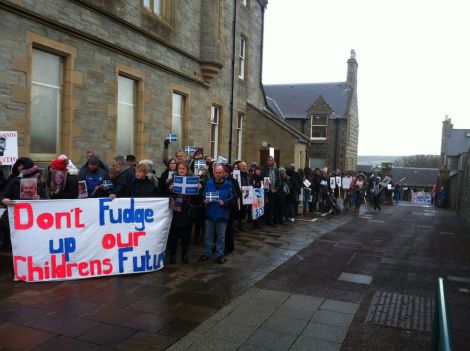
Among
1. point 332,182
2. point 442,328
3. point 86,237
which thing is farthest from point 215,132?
point 442,328

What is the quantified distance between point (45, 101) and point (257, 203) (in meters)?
5.96

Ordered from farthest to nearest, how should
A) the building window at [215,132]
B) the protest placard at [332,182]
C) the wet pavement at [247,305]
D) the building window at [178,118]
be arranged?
1. the protest placard at [332,182]
2. the building window at [215,132]
3. the building window at [178,118]
4. the wet pavement at [247,305]

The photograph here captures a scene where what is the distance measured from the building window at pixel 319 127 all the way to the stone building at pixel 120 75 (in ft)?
71.6

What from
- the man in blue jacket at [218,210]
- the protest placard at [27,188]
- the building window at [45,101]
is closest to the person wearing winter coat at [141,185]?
the man in blue jacket at [218,210]

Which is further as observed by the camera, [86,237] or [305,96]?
[305,96]

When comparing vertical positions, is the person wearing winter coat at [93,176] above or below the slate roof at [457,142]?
below

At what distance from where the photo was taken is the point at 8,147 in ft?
27.3

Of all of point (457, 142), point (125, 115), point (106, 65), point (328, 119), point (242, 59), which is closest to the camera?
point (106, 65)

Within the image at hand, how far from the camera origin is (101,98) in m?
11.6

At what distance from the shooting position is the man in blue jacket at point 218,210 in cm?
798

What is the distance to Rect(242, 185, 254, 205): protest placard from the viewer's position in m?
11.6

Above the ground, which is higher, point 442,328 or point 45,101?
point 45,101

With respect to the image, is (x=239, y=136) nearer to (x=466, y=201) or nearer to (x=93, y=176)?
(x=466, y=201)

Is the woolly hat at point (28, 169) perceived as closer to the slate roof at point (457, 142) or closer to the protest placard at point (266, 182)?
the protest placard at point (266, 182)
